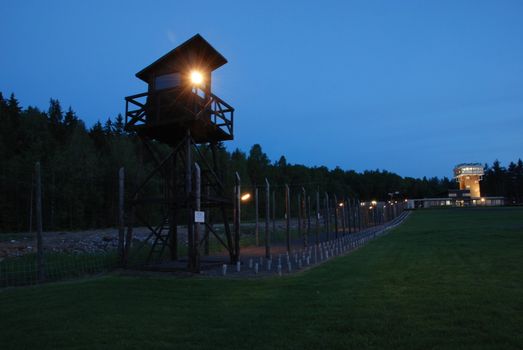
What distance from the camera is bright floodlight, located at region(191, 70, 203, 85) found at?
18969mm

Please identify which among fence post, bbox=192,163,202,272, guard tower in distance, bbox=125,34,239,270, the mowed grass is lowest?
the mowed grass

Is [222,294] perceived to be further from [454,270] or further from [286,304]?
[454,270]

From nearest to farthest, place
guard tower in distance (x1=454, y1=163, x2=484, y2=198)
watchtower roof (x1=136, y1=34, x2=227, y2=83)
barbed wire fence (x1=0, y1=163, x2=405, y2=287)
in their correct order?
1. barbed wire fence (x1=0, y1=163, x2=405, y2=287)
2. watchtower roof (x1=136, y1=34, x2=227, y2=83)
3. guard tower in distance (x1=454, y1=163, x2=484, y2=198)

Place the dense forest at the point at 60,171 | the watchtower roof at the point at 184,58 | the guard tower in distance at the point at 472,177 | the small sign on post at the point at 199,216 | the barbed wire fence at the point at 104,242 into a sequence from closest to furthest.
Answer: the small sign on post at the point at 199,216 → the barbed wire fence at the point at 104,242 → the watchtower roof at the point at 184,58 → the dense forest at the point at 60,171 → the guard tower in distance at the point at 472,177

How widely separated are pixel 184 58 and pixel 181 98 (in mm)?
2164

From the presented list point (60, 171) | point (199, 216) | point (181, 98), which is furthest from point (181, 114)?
point (60, 171)

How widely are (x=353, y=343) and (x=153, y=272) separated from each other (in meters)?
12.1

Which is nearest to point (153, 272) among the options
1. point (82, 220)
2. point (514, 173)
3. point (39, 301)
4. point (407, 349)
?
point (39, 301)

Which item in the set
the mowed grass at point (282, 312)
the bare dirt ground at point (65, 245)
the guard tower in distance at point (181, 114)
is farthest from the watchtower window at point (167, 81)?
the bare dirt ground at point (65, 245)

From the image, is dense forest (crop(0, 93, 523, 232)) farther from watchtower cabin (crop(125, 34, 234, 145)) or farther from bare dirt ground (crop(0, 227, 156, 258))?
watchtower cabin (crop(125, 34, 234, 145))

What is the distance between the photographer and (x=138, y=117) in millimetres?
19719

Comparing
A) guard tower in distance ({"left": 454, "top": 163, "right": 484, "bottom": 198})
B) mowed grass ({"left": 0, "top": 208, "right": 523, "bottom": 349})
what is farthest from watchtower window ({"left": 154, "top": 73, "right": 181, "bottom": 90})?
guard tower in distance ({"left": 454, "top": 163, "right": 484, "bottom": 198})

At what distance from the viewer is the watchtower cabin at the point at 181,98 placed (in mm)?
18750

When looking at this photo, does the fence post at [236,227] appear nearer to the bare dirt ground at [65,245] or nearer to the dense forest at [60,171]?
the bare dirt ground at [65,245]
